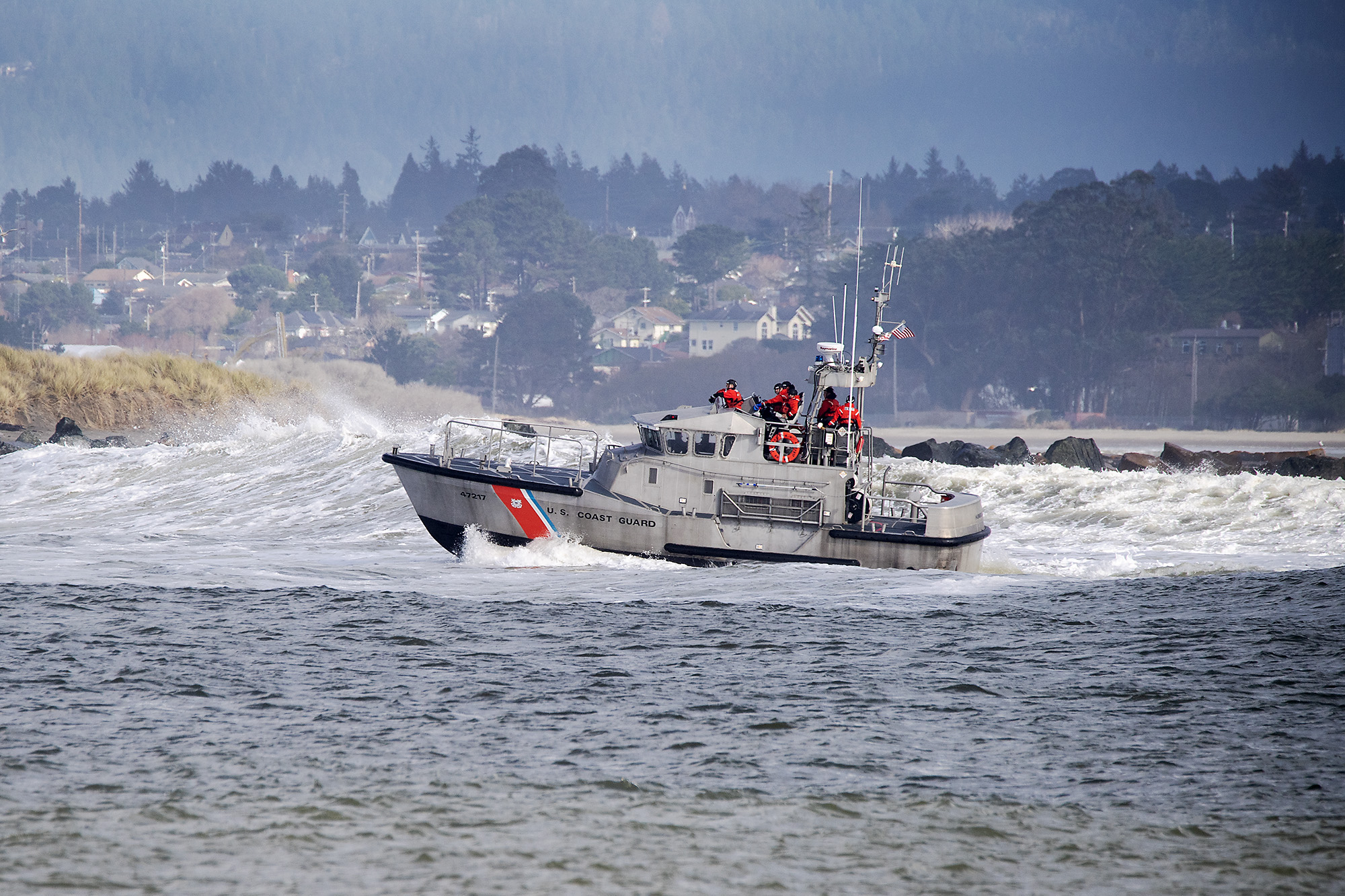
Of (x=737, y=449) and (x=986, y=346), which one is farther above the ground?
(x=986, y=346)

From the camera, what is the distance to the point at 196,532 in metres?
25.4

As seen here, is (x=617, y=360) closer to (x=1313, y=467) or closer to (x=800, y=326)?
(x=800, y=326)

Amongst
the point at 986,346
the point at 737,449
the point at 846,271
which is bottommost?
the point at 737,449

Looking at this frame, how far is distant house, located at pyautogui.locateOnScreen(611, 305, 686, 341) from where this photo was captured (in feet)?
419

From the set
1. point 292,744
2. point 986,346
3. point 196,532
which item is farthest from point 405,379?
point 292,744

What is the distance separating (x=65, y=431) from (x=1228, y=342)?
80.1m

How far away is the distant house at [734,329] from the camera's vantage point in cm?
11901

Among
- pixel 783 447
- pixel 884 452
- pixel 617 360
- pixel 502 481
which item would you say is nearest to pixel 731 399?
pixel 783 447

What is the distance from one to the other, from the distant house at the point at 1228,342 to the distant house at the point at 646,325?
1996 inches

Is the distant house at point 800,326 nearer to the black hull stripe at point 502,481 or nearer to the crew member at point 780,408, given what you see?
the crew member at point 780,408

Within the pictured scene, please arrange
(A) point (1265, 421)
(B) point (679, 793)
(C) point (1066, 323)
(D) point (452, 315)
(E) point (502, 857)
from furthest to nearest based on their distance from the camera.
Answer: (D) point (452, 315) → (C) point (1066, 323) → (A) point (1265, 421) → (B) point (679, 793) → (E) point (502, 857)

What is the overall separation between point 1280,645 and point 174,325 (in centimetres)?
14659

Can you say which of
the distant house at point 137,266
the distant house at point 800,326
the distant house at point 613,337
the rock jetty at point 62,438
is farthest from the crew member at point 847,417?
the distant house at point 137,266

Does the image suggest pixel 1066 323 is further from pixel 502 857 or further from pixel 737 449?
pixel 502 857
